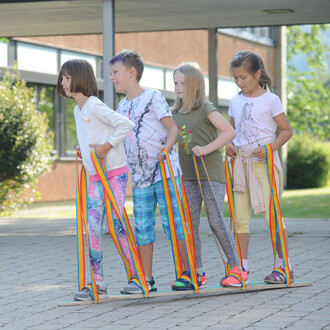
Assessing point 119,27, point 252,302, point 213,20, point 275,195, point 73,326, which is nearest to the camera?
point 73,326

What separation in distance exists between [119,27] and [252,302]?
26.2 feet

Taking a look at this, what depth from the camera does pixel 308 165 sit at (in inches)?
1172

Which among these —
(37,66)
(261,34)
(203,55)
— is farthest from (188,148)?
(261,34)

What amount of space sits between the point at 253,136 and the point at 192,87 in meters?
0.63

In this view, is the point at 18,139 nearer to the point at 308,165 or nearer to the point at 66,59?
the point at 66,59

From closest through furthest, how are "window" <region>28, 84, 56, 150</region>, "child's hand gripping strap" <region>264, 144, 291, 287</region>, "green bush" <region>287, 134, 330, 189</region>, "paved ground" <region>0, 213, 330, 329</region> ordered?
1. "paved ground" <region>0, 213, 330, 329</region>
2. "child's hand gripping strap" <region>264, 144, 291, 287</region>
3. "window" <region>28, 84, 56, 150</region>
4. "green bush" <region>287, 134, 330, 189</region>

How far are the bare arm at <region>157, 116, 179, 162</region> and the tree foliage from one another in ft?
110

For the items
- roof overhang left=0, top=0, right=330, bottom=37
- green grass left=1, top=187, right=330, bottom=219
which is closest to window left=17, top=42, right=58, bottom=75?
green grass left=1, top=187, right=330, bottom=219

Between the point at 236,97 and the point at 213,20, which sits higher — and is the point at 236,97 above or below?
below

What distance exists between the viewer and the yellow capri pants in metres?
6.16

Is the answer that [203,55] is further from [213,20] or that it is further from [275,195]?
[275,195]

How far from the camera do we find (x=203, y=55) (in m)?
26.8

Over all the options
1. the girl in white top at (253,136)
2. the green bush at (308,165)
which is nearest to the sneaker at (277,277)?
the girl in white top at (253,136)

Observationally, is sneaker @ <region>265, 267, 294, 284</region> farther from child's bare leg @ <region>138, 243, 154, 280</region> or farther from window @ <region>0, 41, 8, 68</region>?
window @ <region>0, 41, 8, 68</region>
